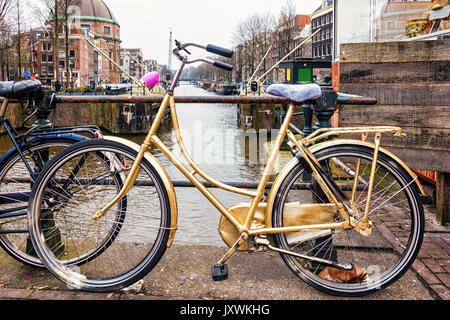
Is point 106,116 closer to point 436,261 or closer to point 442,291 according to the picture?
point 436,261

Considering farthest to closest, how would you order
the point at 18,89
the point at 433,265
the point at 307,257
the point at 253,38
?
1. the point at 253,38
2. the point at 433,265
3. the point at 18,89
4. the point at 307,257

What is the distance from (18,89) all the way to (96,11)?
114 meters

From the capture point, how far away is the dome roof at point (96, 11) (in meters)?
104

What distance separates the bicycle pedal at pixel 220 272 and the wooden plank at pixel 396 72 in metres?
2.23

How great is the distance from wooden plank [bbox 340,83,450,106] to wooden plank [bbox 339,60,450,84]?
5cm

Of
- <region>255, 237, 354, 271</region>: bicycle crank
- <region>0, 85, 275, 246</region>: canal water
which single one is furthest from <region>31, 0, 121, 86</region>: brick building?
<region>255, 237, 354, 271</region>: bicycle crank

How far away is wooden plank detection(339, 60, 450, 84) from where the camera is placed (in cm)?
369

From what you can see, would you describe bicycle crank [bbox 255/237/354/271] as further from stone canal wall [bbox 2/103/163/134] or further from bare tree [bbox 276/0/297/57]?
bare tree [bbox 276/0/297/57]

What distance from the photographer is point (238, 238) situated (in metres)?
2.36

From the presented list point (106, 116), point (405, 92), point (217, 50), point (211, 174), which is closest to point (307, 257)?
point (217, 50)

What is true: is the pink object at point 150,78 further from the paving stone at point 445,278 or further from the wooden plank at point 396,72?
the wooden plank at point 396,72

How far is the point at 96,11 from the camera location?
351ft
